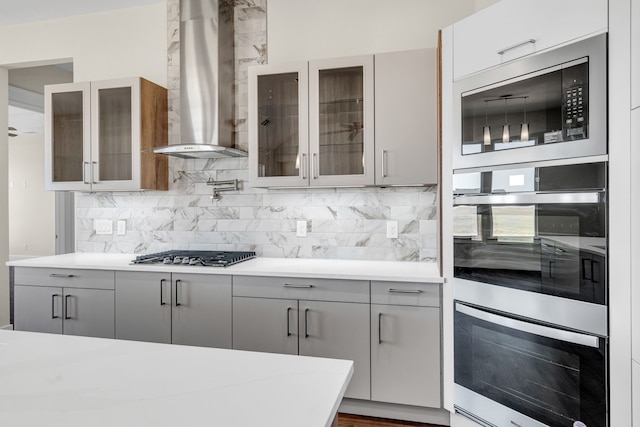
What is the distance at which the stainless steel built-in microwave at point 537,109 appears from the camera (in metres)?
1.56

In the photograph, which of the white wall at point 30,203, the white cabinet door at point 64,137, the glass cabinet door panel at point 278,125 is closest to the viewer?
the glass cabinet door panel at point 278,125

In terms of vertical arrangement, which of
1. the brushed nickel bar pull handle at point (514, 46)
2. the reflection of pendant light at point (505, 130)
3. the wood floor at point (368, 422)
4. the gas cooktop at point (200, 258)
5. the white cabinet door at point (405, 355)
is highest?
the brushed nickel bar pull handle at point (514, 46)

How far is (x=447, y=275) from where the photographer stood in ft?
7.13

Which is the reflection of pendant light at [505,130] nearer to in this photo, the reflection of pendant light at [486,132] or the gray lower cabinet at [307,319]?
the reflection of pendant light at [486,132]

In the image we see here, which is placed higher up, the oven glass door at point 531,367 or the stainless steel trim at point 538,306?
the stainless steel trim at point 538,306

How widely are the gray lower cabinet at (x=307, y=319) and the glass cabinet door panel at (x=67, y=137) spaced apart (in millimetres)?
1716

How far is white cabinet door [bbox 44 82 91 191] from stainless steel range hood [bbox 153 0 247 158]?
84 cm

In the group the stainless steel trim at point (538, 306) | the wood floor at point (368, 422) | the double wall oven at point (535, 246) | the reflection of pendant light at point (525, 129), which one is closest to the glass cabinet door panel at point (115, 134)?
the wood floor at point (368, 422)

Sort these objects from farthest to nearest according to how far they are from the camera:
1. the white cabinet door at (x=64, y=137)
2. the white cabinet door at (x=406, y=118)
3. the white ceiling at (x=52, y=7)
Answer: the white ceiling at (x=52, y=7) < the white cabinet door at (x=64, y=137) < the white cabinet door at (x=406, y=118)

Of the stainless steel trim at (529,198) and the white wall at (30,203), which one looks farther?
the white wall at (30,203)

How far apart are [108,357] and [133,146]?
2336 millimetres

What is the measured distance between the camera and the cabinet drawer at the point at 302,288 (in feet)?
7.68

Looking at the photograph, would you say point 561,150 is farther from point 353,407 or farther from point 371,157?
point 353,407

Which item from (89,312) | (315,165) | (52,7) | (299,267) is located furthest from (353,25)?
(89,312)
